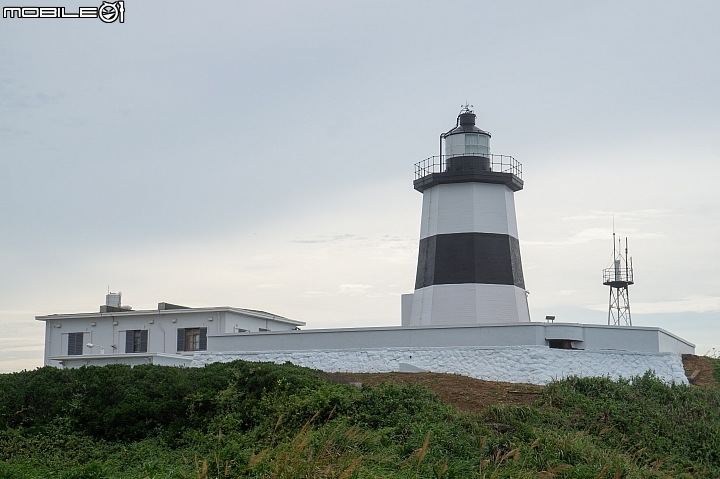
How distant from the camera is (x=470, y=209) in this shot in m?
27.8

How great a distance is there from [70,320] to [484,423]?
78.0 feet

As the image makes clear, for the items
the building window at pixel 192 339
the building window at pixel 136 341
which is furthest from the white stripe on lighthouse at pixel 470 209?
the building window at pixel 136 341

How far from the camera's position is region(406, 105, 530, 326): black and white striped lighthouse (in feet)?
88.6

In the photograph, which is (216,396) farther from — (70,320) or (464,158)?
(70,320)

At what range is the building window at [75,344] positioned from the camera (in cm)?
3369

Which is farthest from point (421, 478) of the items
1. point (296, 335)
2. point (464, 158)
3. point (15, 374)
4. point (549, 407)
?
point (464, 158)

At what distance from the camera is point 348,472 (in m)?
9.54

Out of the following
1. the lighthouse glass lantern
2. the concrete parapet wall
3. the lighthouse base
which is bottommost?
the concrete parapet wall

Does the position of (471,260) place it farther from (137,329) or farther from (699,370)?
(137,329)

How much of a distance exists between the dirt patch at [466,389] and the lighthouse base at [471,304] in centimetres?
597

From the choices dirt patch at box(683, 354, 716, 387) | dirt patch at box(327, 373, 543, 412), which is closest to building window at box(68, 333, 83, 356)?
dirt patch at box(327, 373, 543, 412)

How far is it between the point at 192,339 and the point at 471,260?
1146 cm

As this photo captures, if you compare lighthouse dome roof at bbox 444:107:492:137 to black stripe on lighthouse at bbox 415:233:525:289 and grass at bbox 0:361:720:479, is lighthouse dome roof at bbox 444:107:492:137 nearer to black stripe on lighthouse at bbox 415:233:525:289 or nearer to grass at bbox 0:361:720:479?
black stripe on lighthouse at bbox 415:233:525:289

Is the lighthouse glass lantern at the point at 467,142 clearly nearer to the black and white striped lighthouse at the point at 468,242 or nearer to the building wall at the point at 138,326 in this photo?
the black and white striped lighthouse at the point at 468,242
